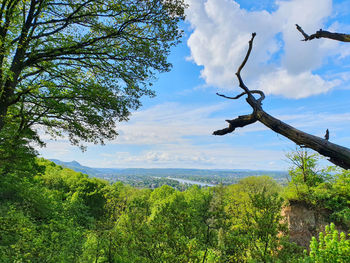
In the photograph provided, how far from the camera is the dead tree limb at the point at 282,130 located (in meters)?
2.44

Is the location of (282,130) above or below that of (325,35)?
below

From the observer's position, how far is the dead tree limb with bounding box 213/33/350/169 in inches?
96.2

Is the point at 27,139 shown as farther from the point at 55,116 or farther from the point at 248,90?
the point at 248,90

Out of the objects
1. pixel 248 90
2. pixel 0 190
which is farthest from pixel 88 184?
pixel 248 90

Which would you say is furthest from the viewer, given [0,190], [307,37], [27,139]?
[0,190]

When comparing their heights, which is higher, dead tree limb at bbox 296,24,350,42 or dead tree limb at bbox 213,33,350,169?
dead tree limb at bbox 296,24,350,42

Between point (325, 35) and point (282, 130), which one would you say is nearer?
point (282, 130)

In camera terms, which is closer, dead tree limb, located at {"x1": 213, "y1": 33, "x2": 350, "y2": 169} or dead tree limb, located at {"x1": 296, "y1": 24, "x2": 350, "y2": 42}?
dead tree limb, located at {"x1": 213, "y1": 33, "x2": 350, "y2": 169}

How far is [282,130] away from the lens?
9.55 ft

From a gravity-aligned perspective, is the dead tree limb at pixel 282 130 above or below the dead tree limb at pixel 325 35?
below

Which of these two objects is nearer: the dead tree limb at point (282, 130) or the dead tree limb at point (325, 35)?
the dead tree limb at point (282, 130)

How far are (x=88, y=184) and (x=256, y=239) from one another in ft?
96.7

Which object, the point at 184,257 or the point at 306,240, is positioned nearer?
the point at 184,257

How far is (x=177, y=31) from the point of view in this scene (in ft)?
21.5
